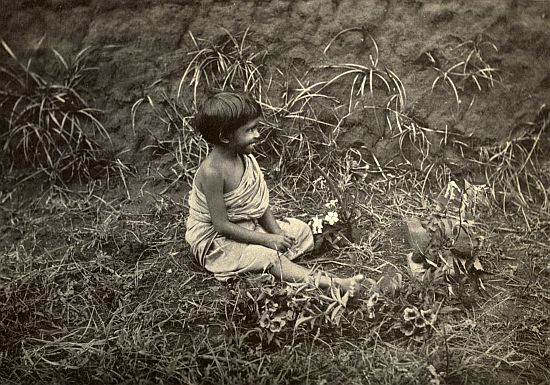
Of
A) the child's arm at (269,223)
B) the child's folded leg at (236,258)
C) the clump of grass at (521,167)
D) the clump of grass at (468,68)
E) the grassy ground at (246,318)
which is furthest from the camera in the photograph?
the clump of grass at (468,68)

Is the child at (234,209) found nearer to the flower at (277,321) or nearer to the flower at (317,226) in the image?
the flower at (317,226)

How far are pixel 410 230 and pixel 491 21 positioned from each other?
1.33 m

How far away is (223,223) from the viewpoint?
9.01ft

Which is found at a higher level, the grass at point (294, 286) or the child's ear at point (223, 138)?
the child's ear at point (223, 138)

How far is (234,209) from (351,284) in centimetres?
60

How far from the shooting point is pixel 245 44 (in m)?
3.59

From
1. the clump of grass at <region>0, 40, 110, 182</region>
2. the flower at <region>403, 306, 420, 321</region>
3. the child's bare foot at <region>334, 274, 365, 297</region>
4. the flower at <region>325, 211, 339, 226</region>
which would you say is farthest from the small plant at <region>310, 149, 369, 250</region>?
the clump of grass at <region>0, 40, 110, 182</region>

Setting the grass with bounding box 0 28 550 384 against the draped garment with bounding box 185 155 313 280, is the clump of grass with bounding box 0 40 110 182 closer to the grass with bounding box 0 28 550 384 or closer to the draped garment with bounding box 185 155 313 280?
the grass with bounding box 0 28 550 384

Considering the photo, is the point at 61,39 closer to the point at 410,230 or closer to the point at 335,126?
the point at 335,126

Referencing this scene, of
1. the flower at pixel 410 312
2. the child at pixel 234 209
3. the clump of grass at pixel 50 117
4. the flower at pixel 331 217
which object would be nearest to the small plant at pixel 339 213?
the flower at pixel 331 217

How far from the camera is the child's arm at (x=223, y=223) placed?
270 centimetres

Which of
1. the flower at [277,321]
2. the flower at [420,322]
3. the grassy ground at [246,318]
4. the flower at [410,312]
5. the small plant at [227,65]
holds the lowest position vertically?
the grassy ground at [246,318]

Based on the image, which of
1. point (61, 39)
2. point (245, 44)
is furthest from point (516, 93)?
point (61, 39)

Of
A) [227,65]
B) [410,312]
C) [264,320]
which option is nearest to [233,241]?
[264,320]
